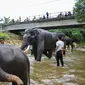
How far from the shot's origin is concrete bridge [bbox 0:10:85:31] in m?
43.3

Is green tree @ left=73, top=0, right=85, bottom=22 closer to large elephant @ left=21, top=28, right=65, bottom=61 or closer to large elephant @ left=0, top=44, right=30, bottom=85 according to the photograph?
large elephant @ left=21, top=28, right=65, bottom=61

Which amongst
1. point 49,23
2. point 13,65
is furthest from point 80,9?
point 13,65

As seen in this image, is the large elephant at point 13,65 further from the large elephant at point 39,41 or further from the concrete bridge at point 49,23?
the concrete bridge at point 49,23

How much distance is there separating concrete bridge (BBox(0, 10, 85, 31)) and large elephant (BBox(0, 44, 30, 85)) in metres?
33.3

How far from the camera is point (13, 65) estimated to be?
5.59 m

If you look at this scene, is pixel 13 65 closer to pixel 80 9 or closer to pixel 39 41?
pixel 39 41

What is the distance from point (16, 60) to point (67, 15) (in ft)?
129

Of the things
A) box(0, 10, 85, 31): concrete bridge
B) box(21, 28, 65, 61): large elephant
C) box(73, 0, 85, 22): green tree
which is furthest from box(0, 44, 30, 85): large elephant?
box(0, 10, 85, 31): concrete bridge

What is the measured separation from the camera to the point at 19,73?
5.75 metres

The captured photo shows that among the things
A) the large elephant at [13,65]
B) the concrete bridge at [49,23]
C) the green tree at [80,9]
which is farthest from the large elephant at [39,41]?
the concrete bridge at [49,23]

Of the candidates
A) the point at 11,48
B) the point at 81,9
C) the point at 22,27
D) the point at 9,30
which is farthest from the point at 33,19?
the point at 11,48

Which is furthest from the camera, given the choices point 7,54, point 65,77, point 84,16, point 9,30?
point 9,30

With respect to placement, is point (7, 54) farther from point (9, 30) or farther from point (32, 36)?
point (9, 30)

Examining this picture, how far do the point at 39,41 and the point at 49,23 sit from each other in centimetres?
3502
